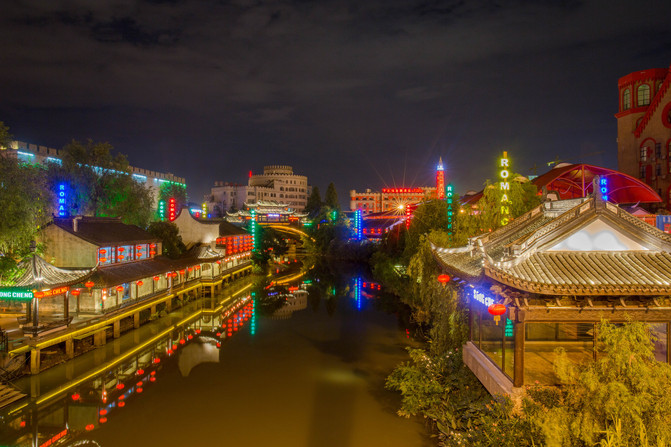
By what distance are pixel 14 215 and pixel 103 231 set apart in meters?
4.28

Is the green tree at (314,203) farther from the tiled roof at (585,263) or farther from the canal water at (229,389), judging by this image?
the tiled roof at (585,263)

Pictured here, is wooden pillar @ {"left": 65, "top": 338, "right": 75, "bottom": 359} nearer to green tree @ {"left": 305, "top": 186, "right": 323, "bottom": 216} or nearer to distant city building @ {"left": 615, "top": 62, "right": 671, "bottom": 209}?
distant city building @ {"left": 615, "top": 62, "right": 671, "bottom": 209}

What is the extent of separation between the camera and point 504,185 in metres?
18.9

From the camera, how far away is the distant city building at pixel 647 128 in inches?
1303

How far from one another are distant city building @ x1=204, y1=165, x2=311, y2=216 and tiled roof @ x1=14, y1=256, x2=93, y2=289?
293ft

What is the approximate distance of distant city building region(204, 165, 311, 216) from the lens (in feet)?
382

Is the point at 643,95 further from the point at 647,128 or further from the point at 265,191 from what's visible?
the point at 265,191

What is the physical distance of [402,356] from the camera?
20219 mm

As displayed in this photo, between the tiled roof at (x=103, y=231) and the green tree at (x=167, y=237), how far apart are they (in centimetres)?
735

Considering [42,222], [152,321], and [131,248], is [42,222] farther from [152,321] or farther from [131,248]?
[152,321]

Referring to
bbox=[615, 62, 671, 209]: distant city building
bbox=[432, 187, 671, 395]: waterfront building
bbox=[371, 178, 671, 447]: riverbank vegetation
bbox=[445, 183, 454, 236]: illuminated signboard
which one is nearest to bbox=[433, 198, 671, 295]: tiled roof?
bbox=[432, 187, 671, 395]: waterfront building

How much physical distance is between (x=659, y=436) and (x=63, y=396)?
1757 centimetres

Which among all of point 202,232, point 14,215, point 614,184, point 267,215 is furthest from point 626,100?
point 267,215

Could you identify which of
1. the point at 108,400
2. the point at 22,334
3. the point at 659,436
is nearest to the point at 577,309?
the point at 659,436
